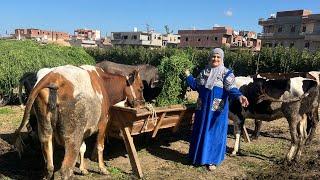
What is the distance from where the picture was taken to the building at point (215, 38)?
82081 mm

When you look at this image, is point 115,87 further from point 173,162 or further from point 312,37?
point 312,37

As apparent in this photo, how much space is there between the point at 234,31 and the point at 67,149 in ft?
275

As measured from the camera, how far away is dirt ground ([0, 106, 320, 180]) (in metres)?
6.75

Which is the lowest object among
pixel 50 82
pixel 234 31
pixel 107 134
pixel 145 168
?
pixel 145 168

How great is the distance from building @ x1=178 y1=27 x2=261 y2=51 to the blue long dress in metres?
74.4

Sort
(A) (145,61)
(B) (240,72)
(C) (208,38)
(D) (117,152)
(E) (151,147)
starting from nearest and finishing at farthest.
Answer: (D) (117,152)
(E) (151,147)
(B) (240,72)
(A) (145,61)
(C) (208,38)

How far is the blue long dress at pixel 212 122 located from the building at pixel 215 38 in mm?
74441

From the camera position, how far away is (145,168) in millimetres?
7164

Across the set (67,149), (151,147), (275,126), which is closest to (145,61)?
(275,126)

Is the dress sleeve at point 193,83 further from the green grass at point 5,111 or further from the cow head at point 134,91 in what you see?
the green grass at point 5,111

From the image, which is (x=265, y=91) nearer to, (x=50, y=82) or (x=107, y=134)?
(x=107, y=134)

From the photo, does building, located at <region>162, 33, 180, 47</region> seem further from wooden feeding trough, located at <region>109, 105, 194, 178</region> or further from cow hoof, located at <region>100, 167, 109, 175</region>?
cow hoof, located at <region>100, 167, 109, 175</region>

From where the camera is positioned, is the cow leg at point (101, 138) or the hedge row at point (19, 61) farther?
the hedge row at point (19, 61)

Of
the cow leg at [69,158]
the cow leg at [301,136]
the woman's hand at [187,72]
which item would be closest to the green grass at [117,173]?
the cow leg at [69,158]
